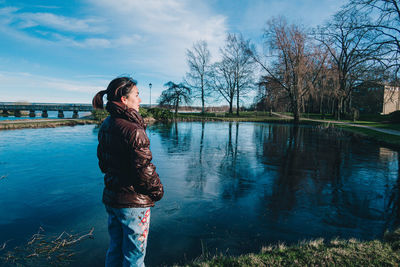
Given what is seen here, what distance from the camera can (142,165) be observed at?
196cm

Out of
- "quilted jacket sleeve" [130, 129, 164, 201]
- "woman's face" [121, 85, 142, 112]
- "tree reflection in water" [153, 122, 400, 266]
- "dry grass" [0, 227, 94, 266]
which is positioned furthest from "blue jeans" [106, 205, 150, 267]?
"dry grass" [0, 227, 94, 266]

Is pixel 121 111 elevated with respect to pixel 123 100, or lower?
lower

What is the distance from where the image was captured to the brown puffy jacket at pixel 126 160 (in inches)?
76.0

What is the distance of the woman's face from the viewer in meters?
2.11

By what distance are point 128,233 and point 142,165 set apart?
2.02ft

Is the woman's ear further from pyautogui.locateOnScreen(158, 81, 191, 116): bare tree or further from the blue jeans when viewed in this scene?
pyautogui.locateOnScreen(158, 81, 191, 116): bare tree

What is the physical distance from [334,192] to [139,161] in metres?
5.31

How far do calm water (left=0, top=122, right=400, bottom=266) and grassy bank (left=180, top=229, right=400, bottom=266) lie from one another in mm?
380

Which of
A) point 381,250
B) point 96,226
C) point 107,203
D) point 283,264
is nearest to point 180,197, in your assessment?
point 96,226

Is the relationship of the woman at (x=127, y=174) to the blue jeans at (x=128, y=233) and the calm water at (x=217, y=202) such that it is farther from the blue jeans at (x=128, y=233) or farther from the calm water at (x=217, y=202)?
the calm water at (x=217, y=202)

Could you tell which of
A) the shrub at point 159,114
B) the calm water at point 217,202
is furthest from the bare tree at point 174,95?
the calm water at point 217,202

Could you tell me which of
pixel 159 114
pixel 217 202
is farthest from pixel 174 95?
pixel 217 202

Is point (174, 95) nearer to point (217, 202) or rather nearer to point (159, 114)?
point (159, 114)

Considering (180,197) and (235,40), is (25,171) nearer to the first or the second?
(180,197)
